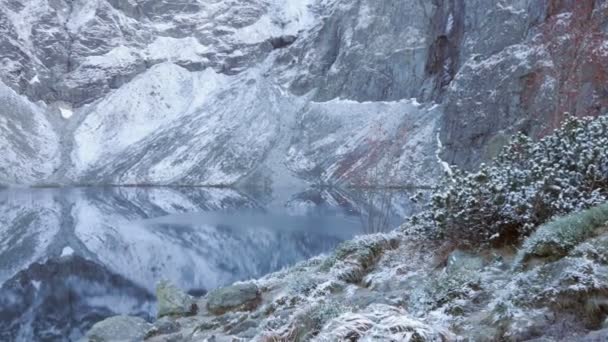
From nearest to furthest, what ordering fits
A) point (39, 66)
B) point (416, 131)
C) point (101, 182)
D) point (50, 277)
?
point (50, 277) → point (416, 131) → point (101, 182) → point (39, 66)

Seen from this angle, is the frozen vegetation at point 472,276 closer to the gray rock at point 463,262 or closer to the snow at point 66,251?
the gray rock at point 463,262

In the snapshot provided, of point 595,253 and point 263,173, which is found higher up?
point 595,253

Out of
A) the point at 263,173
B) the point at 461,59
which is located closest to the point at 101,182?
the point at 263,173

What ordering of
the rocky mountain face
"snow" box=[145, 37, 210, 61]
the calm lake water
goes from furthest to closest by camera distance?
"snow" box=[145, 37, 210, 61] → the rocky mountain face → the calm lake water

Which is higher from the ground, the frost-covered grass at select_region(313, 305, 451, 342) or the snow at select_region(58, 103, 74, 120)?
the frost-covered grass at select_region(313, 305, 451, 342)

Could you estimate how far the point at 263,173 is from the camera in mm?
100875

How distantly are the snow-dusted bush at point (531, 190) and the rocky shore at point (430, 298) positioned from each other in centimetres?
46

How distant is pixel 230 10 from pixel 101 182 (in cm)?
6950

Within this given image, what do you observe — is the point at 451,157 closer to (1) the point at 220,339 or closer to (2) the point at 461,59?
(2) the point at 461,59

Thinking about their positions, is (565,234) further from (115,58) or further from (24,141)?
(115,58)

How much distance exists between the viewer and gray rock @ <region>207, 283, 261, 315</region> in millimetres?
12062

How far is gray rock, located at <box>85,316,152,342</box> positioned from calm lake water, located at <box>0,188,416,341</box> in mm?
3869

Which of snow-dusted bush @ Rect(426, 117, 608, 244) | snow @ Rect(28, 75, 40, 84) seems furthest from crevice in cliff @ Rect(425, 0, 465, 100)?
snow @ Rect(28, 75, 40, 84)

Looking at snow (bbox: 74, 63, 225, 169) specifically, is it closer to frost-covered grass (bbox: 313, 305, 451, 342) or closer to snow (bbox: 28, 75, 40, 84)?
snow (bbox: 28, 75, 40, 84)
